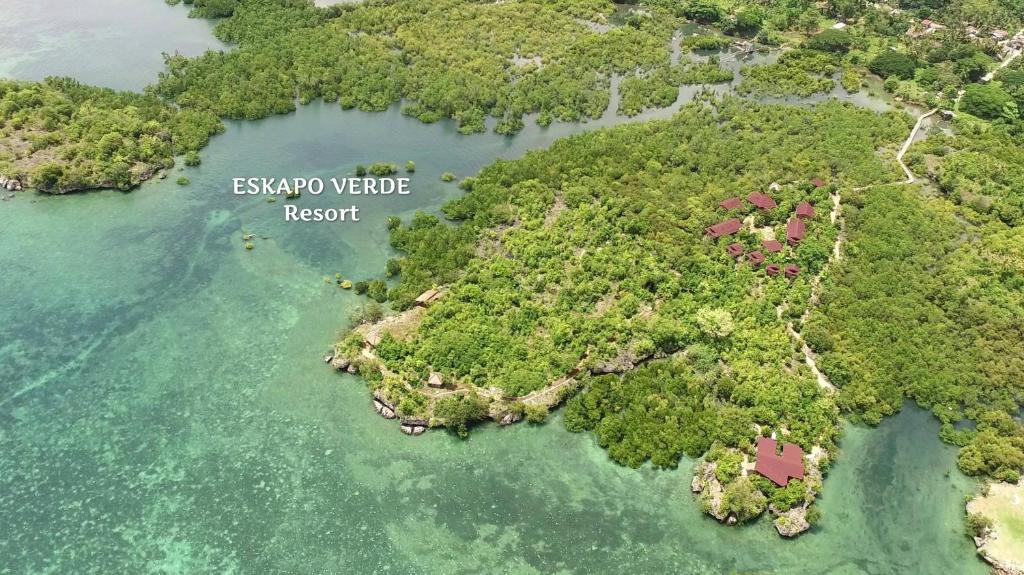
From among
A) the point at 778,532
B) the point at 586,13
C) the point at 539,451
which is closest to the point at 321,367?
the point at 539,451

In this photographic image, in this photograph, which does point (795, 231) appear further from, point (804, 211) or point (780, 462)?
point (780, 462)

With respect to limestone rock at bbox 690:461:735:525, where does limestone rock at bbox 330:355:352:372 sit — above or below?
above

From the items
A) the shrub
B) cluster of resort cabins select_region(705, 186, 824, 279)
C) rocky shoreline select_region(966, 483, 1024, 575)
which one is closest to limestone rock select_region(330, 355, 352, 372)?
cluster of resort cabins select_region(705, 186, 824, 279)

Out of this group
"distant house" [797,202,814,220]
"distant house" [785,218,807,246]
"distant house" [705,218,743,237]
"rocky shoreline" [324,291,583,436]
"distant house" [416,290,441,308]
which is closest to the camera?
"rocky shoreline" [324,291,583,436]

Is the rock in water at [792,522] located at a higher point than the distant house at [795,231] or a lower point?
lower

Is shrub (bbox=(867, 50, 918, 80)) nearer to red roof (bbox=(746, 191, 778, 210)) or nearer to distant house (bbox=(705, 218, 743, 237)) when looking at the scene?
red roof (bbox=(746, 191, 778, 210))

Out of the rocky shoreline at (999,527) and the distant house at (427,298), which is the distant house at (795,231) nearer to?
the rocky shoreline at (999,527)

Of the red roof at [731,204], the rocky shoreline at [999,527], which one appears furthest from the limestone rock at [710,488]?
the red roof at [731,204]

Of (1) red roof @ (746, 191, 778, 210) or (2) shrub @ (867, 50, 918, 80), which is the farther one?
(2) shrub @ (867, 50, 918, 80)
